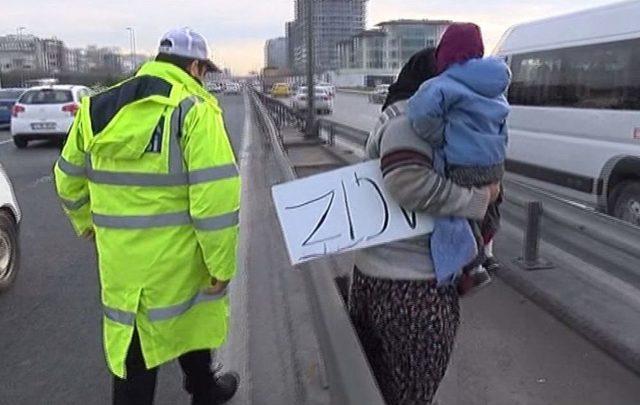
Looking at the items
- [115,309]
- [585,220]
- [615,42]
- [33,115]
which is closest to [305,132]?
[33,115]

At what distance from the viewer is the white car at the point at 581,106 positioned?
6410mm

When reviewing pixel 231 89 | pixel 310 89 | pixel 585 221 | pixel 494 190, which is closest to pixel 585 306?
pixel 585 221

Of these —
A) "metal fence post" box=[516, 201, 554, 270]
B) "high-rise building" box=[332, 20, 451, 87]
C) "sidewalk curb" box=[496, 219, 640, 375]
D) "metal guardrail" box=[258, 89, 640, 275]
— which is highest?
"high-rise building" box=[332, 20, 451, 87]

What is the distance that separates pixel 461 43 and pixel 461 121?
258 millimetres

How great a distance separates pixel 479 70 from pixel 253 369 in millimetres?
2637

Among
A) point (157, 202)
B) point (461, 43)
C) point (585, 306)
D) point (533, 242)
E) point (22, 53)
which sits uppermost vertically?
point (22, 53)

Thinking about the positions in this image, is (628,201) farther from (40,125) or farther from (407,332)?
(40,125)

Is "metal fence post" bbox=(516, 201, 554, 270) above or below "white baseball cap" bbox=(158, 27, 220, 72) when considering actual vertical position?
below

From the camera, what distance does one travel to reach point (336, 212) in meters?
2.25

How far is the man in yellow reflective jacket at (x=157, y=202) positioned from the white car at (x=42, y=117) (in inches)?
621

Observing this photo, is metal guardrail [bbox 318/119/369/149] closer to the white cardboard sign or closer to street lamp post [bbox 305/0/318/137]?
street lamp post [bbox 305/0/318/137]

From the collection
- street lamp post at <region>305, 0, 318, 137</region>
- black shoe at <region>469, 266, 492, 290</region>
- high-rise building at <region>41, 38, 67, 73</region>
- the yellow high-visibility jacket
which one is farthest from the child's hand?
high-rise building at <region>41, 38, 67, 73</region>

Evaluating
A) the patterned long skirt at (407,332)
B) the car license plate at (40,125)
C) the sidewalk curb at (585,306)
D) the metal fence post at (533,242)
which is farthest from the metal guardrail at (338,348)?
the car license plate at (40,125)

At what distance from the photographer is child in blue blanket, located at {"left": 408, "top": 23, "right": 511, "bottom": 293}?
198 cm
